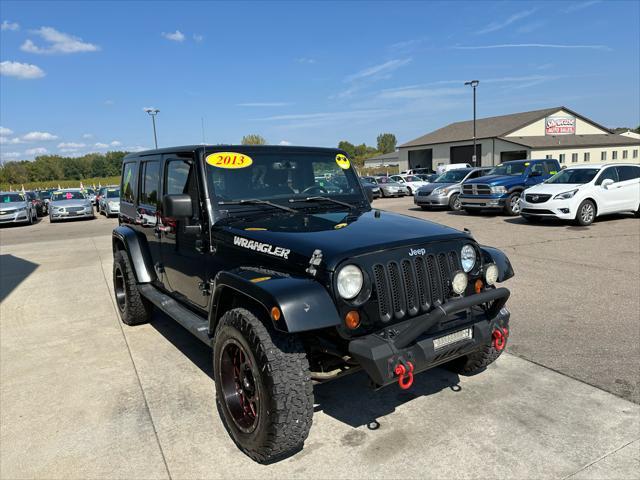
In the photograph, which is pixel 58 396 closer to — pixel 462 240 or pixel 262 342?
pixel 262 342

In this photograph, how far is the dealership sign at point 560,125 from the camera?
4891 cm

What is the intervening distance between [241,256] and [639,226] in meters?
11.9

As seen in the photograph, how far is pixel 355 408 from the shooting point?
3.38 meters

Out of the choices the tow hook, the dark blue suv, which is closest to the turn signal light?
the tow hook

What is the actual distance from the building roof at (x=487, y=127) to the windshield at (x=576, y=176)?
114ft

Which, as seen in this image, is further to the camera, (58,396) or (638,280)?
(638,280)

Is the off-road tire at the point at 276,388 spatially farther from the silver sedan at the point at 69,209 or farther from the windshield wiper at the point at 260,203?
the silver sedan at the point at 69,209

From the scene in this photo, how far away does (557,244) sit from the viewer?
30.9ft

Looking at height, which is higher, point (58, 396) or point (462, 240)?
point (462, 240)

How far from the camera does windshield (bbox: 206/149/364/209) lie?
3.65 meters

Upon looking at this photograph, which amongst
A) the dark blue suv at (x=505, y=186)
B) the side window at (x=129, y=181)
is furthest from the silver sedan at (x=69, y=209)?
the side window at (x=129, y=181)

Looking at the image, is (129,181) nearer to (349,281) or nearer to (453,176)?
(349,281)

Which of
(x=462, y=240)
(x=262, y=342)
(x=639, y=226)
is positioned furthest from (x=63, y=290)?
(x=639, y=226)

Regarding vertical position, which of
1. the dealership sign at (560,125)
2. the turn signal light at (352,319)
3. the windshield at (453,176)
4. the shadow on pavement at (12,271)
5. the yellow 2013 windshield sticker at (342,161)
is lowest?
the shadow on pavement at (12,271)
